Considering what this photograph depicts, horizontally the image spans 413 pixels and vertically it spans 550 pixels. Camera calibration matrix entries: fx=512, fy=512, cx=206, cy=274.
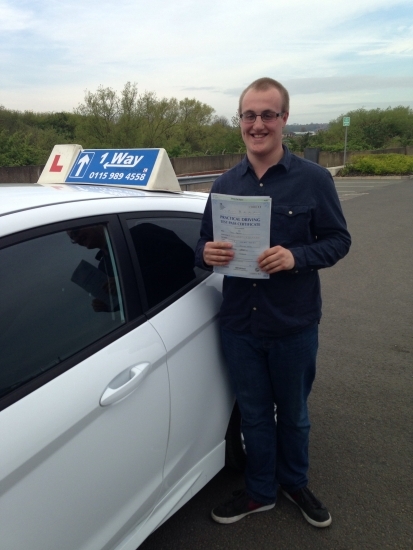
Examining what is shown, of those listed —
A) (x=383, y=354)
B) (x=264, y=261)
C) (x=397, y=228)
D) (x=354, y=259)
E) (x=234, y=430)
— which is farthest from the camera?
(x=397, y=228)

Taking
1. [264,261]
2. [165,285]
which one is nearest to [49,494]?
[165,285]

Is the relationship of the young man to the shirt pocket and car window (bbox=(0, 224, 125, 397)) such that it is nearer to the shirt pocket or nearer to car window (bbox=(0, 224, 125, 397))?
the shirt pocket

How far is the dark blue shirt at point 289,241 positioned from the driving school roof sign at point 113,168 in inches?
17.7

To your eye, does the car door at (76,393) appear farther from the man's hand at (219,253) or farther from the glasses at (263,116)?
the glasses at (263,116)

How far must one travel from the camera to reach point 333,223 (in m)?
2.18

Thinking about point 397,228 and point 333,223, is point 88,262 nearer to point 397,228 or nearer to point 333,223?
point 333,223

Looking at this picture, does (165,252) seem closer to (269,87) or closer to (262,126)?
(262,126)

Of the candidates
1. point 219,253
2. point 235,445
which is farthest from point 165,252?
point 235,445

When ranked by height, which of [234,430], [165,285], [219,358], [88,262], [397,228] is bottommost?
[397,228]

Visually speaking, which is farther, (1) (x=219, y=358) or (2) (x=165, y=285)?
(1) (x=219, y=358)

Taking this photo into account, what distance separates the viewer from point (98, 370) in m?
1.69

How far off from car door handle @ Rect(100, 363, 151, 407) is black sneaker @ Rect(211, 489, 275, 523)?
1.09m

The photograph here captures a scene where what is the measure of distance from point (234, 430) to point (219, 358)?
479 mm

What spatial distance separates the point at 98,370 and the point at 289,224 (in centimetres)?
98
